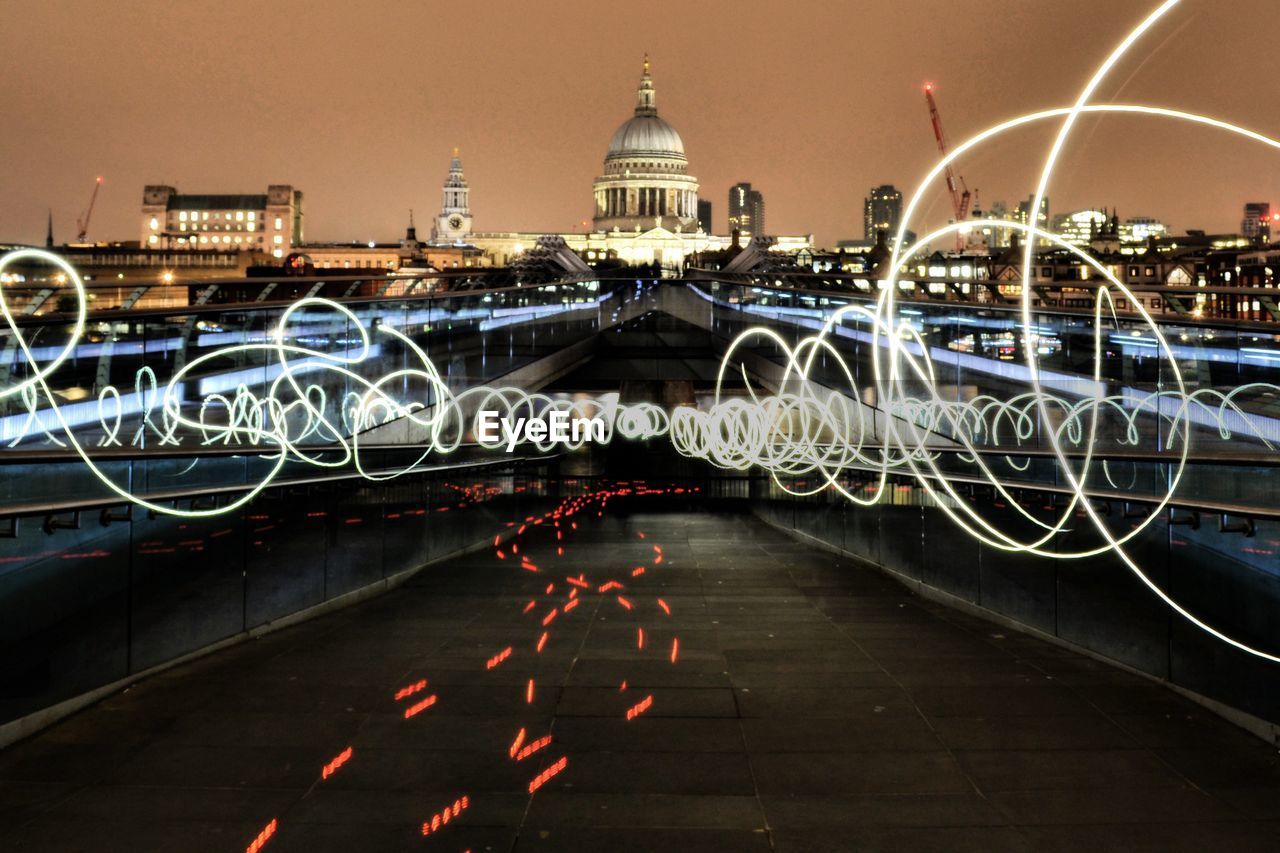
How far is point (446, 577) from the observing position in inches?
648

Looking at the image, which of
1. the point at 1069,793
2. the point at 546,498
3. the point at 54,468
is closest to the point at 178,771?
the point at 54,468

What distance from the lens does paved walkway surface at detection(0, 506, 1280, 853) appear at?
6133 millimetres

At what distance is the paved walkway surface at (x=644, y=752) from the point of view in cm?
613

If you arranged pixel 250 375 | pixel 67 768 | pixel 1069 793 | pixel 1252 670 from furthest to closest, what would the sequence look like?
pixel 250 375 < pixel 1252 670 < pixel 67 768 < pixel 1069 793

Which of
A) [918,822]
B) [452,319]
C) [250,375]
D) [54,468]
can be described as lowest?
[918,822]

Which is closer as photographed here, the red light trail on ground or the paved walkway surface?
the paved walkway surface

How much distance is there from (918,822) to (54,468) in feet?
21.5

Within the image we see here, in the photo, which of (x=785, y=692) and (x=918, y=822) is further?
(x=785, y=692)

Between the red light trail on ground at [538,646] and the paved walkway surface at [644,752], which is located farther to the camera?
the red light trail on ground at [538,646]

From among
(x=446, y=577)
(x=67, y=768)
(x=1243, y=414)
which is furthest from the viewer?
(x=446, y=577)

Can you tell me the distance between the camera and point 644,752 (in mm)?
7363

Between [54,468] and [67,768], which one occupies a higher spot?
[54,468]

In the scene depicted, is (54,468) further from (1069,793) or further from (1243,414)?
(1243,414)

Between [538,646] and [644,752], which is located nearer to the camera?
[644,752]
